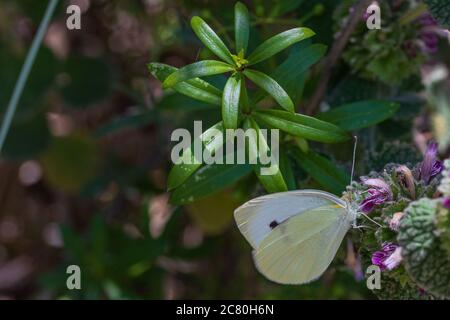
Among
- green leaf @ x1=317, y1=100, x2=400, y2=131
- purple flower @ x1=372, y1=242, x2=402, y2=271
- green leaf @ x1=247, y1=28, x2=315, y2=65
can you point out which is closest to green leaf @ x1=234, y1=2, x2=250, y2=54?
green leaf @ x1=247, y1=28, x2=315, y2=65

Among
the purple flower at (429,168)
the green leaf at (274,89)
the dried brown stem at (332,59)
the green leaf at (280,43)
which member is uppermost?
the dried brown stem at (332,59)

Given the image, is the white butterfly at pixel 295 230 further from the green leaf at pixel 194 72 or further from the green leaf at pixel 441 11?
the green leaf at pixel 441 11

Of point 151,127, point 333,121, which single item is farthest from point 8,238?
point 333,121

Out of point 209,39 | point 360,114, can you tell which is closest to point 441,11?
point 360,114

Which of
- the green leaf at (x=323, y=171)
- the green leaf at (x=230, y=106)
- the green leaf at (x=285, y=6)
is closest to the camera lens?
the green leaf at (x=230, y=106)

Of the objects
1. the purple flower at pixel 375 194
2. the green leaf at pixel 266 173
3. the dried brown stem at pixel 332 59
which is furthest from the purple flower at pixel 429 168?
the dried brown stem at pixel 332 59

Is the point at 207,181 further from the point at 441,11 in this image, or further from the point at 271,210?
the point at 441,11
